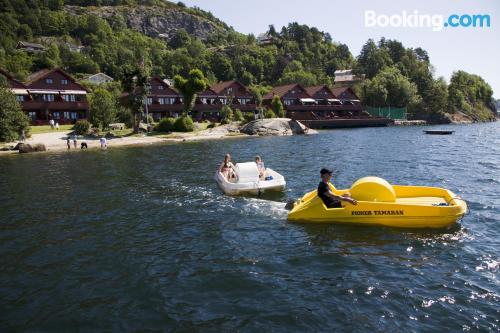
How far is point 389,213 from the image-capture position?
50.1ft

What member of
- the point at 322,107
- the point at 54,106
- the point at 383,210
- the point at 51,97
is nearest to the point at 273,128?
the point at 322,107

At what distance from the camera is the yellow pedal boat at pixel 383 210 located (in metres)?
15.1

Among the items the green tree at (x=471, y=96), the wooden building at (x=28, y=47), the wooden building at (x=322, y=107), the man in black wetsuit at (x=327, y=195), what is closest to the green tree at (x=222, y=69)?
the wooden building at (x=322, y=107)

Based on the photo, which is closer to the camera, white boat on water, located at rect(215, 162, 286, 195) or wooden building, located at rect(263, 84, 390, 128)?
white boat on water, located at rect(215, 162, 286, 195)

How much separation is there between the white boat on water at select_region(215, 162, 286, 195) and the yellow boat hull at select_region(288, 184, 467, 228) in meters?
4.70

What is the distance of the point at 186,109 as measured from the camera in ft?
255

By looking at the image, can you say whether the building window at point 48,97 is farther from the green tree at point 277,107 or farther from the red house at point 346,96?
the red house at point 346,96

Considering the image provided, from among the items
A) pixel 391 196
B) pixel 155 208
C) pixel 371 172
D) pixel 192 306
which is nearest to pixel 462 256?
pixel 391 196

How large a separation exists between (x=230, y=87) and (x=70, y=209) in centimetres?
8288

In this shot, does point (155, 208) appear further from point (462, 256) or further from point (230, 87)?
point (230, 87)

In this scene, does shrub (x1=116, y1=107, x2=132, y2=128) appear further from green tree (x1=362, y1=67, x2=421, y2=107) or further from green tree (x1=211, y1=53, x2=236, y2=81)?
green tree (x1=211, y1=53, x2=236, y2=81)

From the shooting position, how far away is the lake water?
9234 mm

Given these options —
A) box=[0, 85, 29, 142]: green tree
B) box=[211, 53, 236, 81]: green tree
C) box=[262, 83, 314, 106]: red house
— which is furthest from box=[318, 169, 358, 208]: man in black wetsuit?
box=[211, 53, 236, 81]: green tree

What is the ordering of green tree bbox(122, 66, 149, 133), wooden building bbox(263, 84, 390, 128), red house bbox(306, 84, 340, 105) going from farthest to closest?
1. red house bbox(306, 84, 340, 105)
2. wooden building bbox(263, 84, 390, 128)
3. green tree bbox(122, 66, 149, 133)
